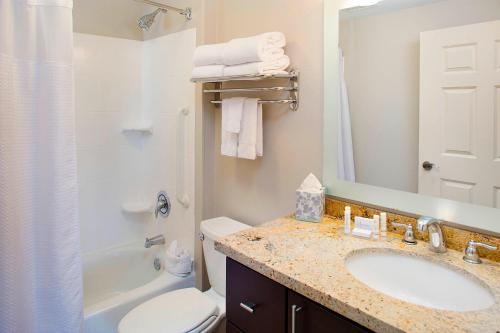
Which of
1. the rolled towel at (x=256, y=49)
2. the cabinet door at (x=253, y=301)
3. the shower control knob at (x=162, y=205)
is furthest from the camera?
the shower control knob at (x=162, y=205)

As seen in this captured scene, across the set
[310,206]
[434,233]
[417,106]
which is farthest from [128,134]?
[434,233]

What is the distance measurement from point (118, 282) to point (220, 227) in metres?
1.10

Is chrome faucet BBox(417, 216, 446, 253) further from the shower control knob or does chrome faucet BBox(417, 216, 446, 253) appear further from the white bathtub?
the shower control knob

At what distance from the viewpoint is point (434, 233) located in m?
1.09

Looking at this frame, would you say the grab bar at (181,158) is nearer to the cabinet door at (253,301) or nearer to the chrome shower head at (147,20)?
the chrome shower head at (147,20)

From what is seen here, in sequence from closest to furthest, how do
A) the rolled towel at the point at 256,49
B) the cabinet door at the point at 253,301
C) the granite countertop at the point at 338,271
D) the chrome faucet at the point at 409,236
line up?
the granite countertop at the point at 338,271 < the cabinet door at the point at 253,301 < the chrome faucet at the point at 409,236 < the rolled towel at the point at 256,49

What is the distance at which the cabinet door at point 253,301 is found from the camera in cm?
99

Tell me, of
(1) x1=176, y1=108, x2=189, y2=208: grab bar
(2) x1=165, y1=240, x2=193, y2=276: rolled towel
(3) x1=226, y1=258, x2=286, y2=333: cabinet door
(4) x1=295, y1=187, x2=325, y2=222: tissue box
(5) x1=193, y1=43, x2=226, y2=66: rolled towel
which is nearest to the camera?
(3) x1=226, y1=258, x2=286, y2=333: cabinet door

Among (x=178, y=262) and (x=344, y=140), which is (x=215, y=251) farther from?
(x=344, y=140)

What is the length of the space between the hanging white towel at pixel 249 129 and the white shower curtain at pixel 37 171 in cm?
75

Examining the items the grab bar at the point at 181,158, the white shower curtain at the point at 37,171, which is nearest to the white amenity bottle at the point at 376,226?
the white shower curtain at the point at 37,171

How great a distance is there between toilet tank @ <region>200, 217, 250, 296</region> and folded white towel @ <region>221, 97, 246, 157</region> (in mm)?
377

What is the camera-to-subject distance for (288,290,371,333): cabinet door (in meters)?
0.83

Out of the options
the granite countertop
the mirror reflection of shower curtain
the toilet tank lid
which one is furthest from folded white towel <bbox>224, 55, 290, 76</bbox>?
the toilet tank lid
